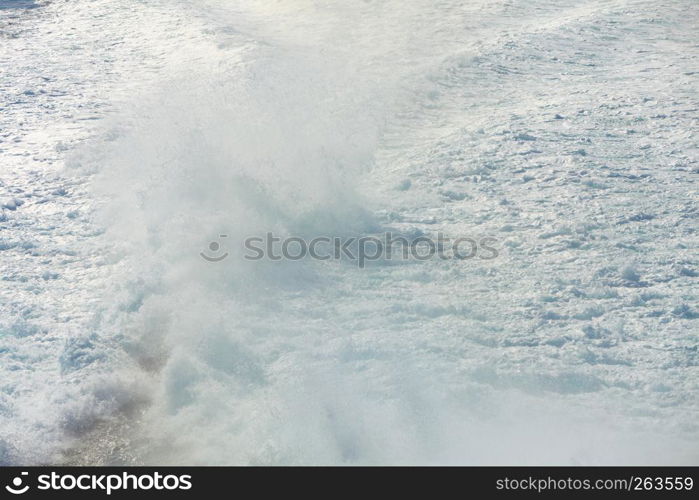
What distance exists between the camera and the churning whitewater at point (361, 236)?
19.6 ft

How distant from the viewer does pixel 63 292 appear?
789 centimetres

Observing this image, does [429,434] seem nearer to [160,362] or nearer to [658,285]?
[160,362]

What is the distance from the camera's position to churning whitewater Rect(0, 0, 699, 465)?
19.6 feet

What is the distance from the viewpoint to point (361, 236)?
8602 millimetres
